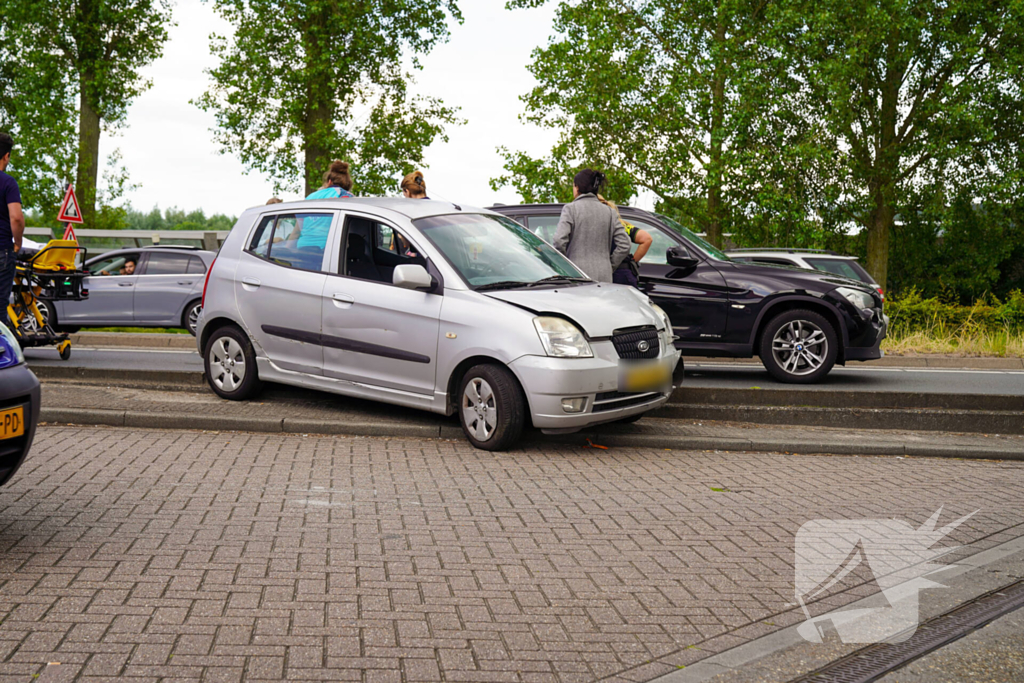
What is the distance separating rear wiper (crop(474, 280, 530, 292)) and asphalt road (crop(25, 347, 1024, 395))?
3097mm

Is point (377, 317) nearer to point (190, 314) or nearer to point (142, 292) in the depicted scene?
point (190, 314)

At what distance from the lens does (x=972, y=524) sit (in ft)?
18.8

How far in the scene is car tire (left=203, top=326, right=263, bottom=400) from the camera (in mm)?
8906

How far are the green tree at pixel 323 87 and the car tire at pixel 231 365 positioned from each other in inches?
779

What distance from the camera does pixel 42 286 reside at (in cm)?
1186

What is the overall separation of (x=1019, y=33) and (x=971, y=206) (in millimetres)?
5182

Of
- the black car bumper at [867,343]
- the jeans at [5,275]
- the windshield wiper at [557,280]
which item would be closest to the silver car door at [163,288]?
the jeans at [5,275]

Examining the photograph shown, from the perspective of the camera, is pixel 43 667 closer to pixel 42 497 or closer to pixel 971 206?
pixel 42 497

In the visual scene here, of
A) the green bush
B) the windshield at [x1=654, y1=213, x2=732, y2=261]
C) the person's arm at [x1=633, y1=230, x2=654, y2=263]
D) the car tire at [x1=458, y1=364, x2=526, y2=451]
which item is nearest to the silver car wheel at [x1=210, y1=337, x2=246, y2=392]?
the car tire at [x1=458, y1=364, x2=526, y2=451]

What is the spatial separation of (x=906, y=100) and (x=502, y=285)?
69.7 ft

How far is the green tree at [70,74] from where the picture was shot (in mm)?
28281

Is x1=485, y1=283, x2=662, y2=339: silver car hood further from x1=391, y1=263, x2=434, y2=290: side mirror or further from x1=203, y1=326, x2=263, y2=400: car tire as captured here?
x1=203, y1=326, x2=263, y2=400: car tire

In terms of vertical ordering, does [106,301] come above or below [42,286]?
below

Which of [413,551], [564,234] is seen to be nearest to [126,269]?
[564,234]
